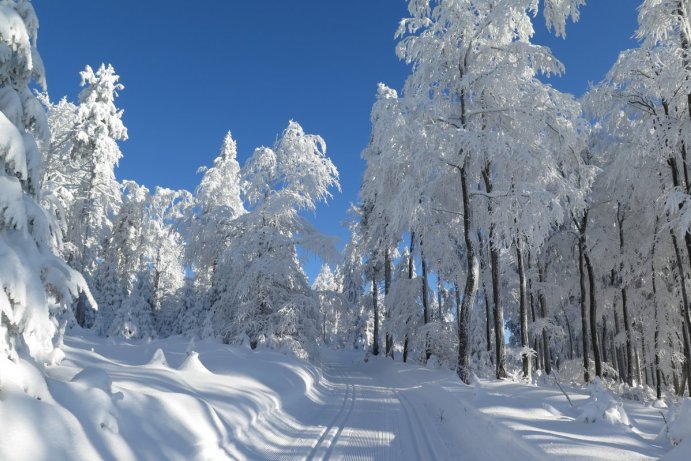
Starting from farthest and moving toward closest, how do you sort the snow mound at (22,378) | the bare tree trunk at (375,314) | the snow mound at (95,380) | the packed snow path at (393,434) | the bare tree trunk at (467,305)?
the bare tree trunk at (375,314) < the bare tree trunk at (467,305) < the packed snow path at (393,434) < the snow mound at (95,380) < the snow mound at (22,378)

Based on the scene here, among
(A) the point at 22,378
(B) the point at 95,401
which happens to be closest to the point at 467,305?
(B) the point at 95,401

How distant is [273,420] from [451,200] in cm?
971

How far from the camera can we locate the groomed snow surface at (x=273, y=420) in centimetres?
414

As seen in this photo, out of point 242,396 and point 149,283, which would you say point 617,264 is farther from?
point 149,283

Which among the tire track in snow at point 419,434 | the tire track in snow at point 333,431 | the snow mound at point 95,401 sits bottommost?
the tire track in snow at point 333,431

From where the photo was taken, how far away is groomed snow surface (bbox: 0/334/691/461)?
13.6 ft

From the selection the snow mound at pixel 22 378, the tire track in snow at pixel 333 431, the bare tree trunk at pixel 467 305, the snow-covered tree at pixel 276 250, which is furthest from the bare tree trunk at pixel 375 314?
the snow mound at pixel 22 378

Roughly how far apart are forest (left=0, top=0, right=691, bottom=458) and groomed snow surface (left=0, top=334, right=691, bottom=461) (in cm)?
73

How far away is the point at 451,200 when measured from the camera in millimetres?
14492

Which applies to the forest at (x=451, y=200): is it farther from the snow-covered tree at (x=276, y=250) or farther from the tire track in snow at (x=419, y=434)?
the tire track in snow at (x=419, y=434)

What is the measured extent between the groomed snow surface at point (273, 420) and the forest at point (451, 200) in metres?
0.73

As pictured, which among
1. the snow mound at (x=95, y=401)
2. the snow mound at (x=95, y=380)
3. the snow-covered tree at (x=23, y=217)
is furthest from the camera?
the snow mound at (x=95, y=380)

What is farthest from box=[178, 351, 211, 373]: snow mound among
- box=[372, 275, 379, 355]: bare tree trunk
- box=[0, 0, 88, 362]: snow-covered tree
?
box=[372, 275, 379, 355]: bare tree trunk

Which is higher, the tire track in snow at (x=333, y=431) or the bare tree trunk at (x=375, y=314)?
the bare tree trunk at (x=375, y=314)
